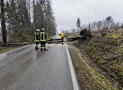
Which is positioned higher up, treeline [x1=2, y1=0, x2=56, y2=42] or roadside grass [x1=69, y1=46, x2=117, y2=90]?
treeline [x1=2, y1=0, x2=56, y2=42]

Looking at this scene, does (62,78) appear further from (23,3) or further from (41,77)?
(23,3)

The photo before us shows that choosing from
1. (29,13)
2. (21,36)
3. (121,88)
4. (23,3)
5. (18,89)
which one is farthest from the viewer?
(29,13)

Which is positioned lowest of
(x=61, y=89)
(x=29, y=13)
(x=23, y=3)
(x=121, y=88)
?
(x=121, y=88)

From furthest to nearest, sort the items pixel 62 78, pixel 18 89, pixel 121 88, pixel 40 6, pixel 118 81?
pixel 40 6 → pixel 118 81 → pixel 121 88 → pixel 62 78 → pixel 18 89

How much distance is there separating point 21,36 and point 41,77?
15501 mm

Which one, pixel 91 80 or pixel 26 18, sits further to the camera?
pixel 26 18

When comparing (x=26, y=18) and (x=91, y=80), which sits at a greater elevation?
(x=26, y=18)

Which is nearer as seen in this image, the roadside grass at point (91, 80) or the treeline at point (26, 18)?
the roadside grass at point (91, 80)

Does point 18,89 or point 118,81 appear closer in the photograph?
point 18,89

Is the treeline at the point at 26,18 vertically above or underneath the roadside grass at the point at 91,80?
above

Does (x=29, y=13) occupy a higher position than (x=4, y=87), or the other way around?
(x=29, y=13)

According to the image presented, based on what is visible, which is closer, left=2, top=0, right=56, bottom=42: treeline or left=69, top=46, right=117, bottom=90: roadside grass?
left=69, top=46, right=117, bottom=90: roadside grass

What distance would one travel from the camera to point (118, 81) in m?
5.71

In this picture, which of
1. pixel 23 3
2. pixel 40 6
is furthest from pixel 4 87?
pixel 40 6
